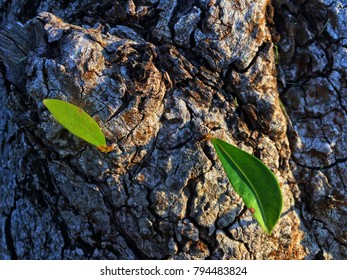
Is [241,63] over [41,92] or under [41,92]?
over

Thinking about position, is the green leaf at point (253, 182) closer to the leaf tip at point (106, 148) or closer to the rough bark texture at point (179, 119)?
the rough bark texture at point (179, 119)

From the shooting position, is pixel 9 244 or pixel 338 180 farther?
pixel 9 244

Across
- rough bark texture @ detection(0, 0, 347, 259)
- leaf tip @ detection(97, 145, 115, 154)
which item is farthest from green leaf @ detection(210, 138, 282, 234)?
leaf tip @ detection(97, 145, 115, 154)

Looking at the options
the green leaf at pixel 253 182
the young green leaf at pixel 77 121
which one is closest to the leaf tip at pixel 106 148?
the young green leaf at pixel 77 121

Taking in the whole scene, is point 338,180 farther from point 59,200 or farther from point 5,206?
point 5,206

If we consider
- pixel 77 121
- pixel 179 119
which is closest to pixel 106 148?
pixel 77 121

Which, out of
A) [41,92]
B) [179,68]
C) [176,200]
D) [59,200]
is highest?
[179,68]

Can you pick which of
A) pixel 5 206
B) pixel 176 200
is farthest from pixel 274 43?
pixel 5 206

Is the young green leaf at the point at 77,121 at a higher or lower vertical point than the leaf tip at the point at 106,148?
higher
